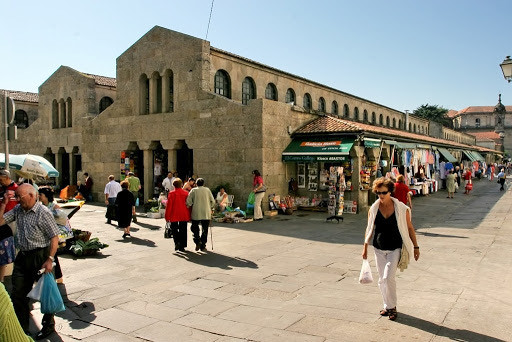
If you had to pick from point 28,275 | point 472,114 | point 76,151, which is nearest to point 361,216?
point 28,275

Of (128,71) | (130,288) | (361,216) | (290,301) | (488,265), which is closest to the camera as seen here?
(290,301)

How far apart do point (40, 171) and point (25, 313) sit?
6.96 metres

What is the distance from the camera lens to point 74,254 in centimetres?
955

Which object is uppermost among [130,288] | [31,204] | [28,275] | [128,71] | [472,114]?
[472,114]

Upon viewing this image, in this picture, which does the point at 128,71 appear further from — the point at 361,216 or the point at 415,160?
the point at 415,160

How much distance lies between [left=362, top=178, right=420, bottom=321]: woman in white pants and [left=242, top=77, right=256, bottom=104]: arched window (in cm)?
1508

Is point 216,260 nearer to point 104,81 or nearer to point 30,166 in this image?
point 30,166

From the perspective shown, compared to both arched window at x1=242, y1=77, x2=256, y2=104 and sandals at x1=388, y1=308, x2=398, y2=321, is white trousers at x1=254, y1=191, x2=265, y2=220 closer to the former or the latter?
arched window at x1=242, y1=77, x2=256, y2=104

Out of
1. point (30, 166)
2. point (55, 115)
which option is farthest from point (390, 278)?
point (55, 115)

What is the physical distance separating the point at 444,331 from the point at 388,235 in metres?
1.31

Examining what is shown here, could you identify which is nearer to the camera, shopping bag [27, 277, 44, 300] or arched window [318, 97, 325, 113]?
shopping bag [27, 277, 44, 300]

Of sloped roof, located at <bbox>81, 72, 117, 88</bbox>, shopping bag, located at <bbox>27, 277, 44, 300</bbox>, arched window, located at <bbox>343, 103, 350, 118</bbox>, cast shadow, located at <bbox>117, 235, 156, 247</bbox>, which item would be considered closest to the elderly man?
shopping bag, located at <bbox>27, 277, 44, 300</bbox>

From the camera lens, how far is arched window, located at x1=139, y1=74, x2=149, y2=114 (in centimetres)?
2038

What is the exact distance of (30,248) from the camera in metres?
5.13
